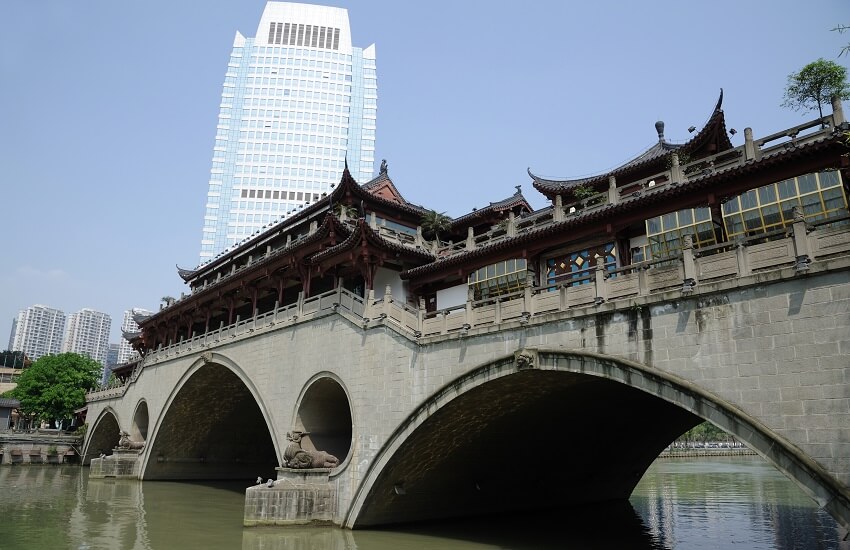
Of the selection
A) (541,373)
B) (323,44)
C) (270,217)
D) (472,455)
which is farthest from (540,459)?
(323,44)

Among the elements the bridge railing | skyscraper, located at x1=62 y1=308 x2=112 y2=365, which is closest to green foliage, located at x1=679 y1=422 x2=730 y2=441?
the bridge railing

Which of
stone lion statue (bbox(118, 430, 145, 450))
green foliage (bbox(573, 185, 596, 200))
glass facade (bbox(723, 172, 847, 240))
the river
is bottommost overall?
the river

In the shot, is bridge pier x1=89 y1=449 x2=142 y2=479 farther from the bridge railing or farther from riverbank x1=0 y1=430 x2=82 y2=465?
the bridge railing

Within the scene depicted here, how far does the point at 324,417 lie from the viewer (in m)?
22.5

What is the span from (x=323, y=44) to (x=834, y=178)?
97.0 meters

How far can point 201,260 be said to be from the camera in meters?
83.8

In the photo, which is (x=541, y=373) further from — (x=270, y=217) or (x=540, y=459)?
(x=270, y=217)

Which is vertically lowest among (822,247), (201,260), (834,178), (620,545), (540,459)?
(620,545)

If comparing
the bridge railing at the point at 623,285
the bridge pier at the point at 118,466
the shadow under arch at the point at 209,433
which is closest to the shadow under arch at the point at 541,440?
the bridge railing at the point at 623,285

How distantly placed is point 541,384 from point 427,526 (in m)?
7.34

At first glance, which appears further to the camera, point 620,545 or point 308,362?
point 308,362

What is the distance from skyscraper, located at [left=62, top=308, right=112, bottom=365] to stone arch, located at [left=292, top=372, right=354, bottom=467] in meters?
158

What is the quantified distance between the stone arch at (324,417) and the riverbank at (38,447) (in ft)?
130

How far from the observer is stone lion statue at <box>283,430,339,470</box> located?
20.0 metres
